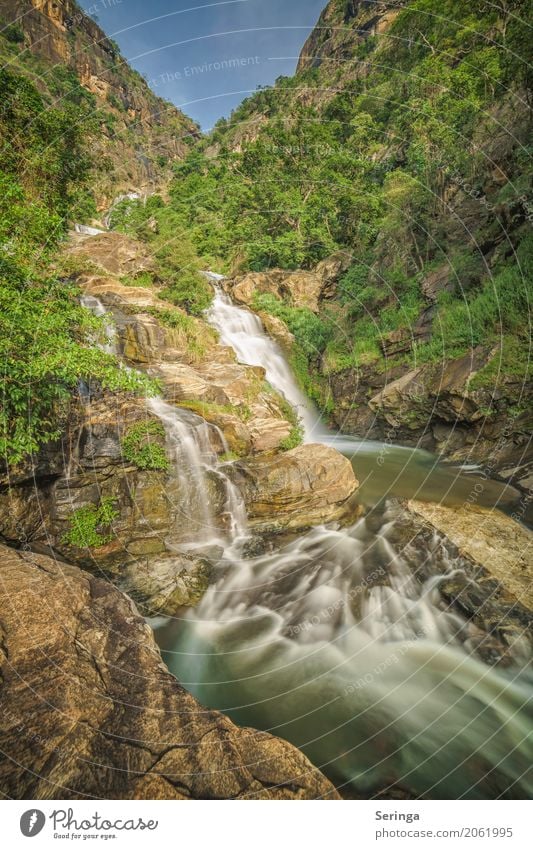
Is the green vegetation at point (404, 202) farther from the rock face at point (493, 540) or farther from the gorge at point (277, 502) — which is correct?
the rock face at point (493, 540)

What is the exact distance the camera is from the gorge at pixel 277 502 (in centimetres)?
332

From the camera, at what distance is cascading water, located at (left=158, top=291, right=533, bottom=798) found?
3.85 m

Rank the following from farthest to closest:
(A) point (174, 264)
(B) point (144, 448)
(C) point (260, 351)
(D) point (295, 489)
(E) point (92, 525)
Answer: (A) point (174, 264)
(C) point (260, 351)
(D) point (295, 489)
(B) point (144, 448)
(E) point (92, 525)

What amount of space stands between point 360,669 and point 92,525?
601cm

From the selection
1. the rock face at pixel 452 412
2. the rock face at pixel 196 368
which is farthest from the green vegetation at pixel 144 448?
the rock face at pixel 452 412

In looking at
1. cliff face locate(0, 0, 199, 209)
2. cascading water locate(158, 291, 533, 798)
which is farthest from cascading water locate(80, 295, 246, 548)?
cliff face locate(0, 0, 199, 209)

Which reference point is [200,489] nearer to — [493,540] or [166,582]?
[166,582]

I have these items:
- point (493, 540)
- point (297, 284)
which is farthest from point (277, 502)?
point (297, 284)

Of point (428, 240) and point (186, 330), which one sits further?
point (428, 240)

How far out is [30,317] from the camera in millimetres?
5023

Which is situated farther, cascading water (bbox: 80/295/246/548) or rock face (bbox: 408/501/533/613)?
cascading water (bbox: 80/295/246/548)

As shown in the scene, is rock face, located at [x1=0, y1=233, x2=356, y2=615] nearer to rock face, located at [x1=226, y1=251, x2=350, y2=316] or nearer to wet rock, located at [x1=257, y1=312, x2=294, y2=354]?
wet rock, located at [x1=257, y1=312, x2=294, y2=354]

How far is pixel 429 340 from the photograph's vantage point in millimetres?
12992

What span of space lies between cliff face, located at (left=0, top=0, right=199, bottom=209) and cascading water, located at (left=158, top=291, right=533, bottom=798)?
41548 mm
